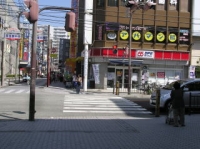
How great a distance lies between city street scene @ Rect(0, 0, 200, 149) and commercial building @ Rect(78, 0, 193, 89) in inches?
4.1

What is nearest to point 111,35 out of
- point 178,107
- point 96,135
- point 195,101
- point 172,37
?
point 172,37

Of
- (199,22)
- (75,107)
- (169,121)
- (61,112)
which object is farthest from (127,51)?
(169,121)

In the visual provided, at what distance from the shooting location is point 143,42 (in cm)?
3497

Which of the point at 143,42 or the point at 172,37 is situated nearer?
the point at 143,42

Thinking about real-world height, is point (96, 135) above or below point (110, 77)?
below

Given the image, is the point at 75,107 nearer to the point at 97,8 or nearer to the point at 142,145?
the point at 142,145

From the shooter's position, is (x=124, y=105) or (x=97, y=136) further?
(x=124, y=105)

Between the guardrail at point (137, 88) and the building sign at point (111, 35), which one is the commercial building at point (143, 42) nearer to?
the building sign at point (111, 35)

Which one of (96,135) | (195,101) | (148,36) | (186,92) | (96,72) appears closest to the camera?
(96,135)

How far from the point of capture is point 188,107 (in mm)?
16750

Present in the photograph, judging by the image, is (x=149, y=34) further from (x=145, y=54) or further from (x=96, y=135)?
(x=96, y=135)

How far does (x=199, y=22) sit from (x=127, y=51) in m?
10.8

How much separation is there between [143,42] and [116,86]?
8954 mm

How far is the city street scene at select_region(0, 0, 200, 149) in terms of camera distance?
9.94 m
